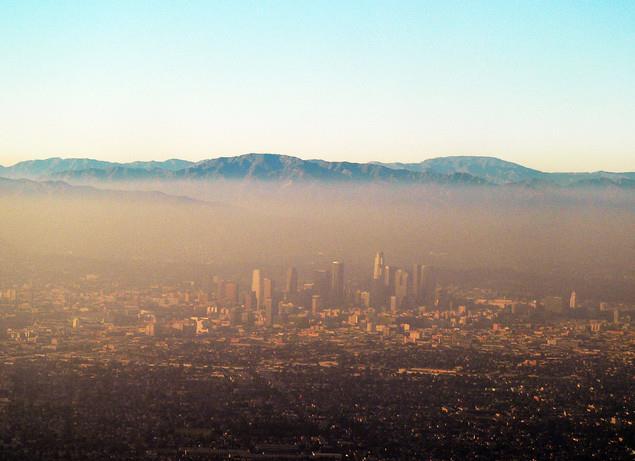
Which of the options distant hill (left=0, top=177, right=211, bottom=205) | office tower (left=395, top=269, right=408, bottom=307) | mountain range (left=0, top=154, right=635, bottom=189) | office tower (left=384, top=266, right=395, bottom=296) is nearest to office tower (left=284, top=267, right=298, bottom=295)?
office tower (left=384, top=266, right=395, bottom=296)

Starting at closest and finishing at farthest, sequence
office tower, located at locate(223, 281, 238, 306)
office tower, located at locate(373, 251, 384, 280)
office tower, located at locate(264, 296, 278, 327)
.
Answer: office tower, located at locate(264, 296, 278, 327)
office tower, located at locate(223, 281, 238, 306)
office tower, located at locate(373, 251, 384, 280)

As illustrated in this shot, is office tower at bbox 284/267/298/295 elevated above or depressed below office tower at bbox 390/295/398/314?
above

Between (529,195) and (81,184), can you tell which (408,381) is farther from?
(529,195)

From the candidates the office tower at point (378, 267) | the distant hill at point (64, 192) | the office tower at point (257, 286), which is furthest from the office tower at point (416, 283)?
the distant hill at point (64, 192)

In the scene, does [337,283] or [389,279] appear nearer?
[337,283]

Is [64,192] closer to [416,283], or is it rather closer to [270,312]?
[270,312]

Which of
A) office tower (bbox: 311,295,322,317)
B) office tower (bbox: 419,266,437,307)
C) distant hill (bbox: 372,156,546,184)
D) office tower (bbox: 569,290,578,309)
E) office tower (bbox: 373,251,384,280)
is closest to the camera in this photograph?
office tower (bbox: 311,295,322,317)

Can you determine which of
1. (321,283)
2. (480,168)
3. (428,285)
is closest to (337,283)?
(321,283)

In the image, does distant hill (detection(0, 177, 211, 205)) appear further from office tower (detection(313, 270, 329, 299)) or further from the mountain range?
office tower (detection(313, 270, 329, 299))
